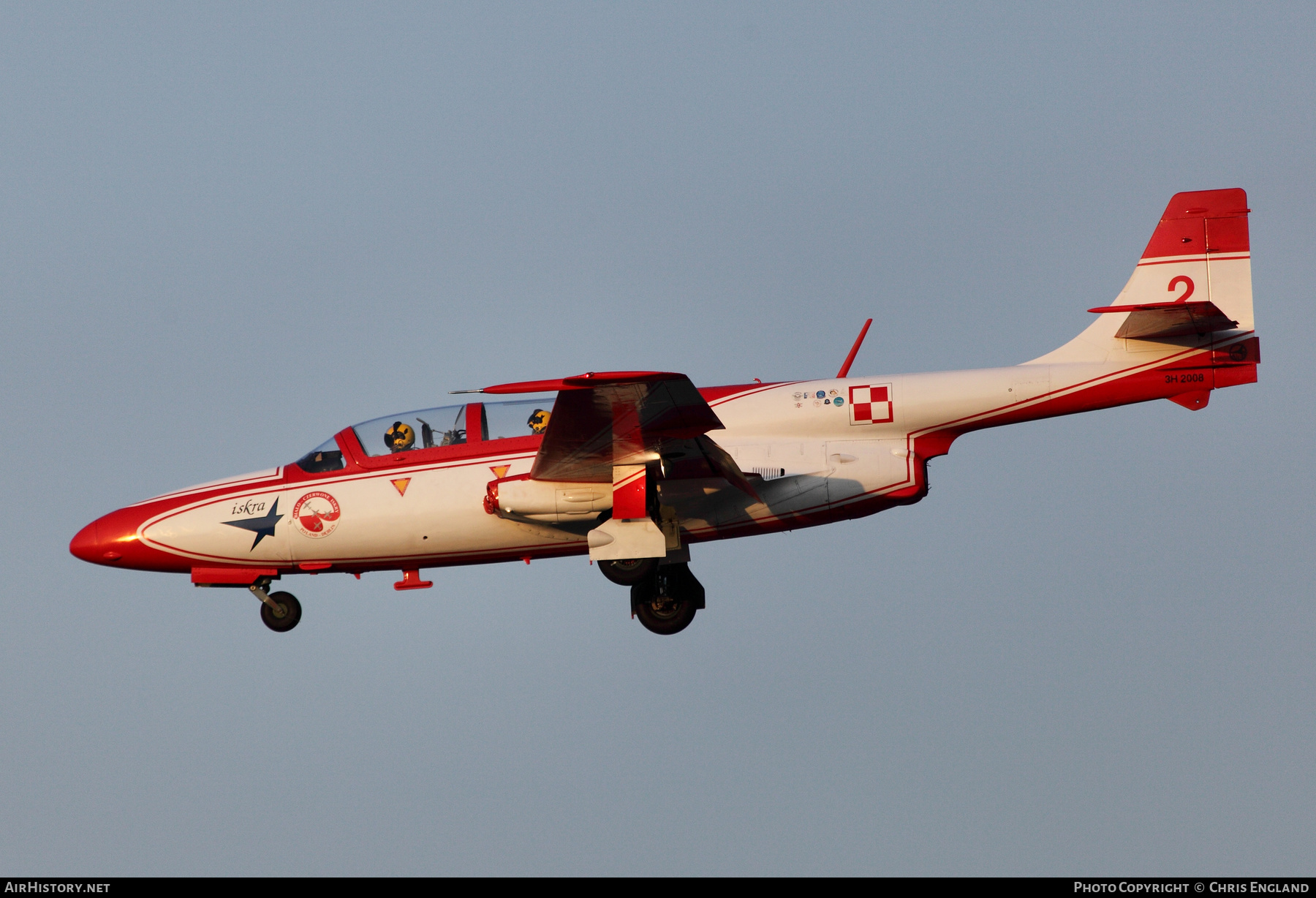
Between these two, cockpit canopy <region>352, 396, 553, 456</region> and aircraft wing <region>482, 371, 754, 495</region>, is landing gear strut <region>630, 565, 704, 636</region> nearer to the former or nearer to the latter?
aircraft wing <region>482, 371, 754, 495</region>

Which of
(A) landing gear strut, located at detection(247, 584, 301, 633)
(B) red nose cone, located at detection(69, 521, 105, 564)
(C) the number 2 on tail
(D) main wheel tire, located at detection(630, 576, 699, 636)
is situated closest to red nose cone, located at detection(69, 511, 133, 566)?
(B) red nose cone, located at detection(69, 521, 105, 564)

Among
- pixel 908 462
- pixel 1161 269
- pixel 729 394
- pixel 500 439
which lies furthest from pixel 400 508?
pixel 1161 269

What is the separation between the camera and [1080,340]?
57.4ft

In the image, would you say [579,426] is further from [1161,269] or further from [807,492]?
[1161,269]

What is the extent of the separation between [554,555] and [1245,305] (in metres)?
10.2

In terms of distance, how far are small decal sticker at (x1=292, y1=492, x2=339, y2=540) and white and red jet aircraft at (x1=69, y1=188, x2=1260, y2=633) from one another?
20 millimetres

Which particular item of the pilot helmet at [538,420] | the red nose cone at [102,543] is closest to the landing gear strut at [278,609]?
the red nose cone at [102,543]

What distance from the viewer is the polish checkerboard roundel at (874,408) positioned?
1706 cm

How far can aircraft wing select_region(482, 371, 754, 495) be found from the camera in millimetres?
13656

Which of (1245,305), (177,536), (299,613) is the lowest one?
(299,613)

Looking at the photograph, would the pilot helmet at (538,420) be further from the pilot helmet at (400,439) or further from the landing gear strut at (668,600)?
the landing gear strut at (668,600)

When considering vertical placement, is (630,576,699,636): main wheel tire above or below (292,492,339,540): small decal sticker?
below

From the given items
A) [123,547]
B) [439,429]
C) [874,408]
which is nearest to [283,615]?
[123,547]

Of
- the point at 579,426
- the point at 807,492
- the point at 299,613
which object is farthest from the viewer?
the point at 299,613
